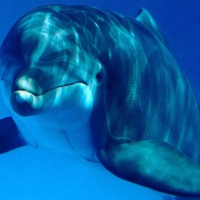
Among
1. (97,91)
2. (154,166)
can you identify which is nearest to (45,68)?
(97,91)

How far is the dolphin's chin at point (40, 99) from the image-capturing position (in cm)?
372

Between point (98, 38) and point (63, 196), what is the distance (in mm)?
14449

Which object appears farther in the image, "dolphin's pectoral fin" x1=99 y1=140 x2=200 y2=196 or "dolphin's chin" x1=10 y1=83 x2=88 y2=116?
"dolphin's pectoral fin" x1=99 y1=140 x2=200 y2=196

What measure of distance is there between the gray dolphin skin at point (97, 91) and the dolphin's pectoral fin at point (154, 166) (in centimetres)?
1

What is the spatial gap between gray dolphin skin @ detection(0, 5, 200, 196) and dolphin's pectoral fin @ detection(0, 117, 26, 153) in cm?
29

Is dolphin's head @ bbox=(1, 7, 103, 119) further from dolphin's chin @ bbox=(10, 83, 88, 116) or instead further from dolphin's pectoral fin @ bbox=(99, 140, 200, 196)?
dolphin's pectoral fin @ bbox=(99, 140, 200, 196)

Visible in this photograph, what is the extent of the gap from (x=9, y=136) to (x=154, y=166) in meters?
2.51

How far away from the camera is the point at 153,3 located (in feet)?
62.6

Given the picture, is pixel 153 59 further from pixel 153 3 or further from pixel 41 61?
pixel 153 3

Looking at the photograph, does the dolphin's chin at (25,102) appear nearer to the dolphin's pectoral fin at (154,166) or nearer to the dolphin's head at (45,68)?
the dolphin's head at (45,68)

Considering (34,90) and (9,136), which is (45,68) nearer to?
(34,90)

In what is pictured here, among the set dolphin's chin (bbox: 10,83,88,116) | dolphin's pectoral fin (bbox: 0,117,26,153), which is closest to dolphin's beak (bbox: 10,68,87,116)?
dolphin's chin (bbox: 10,83,88,116)

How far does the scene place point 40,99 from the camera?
3.83m

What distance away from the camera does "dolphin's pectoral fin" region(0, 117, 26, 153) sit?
19.4 feet
